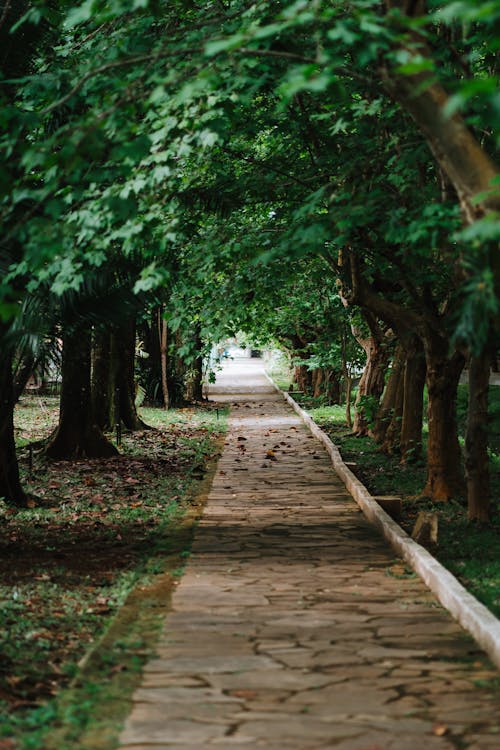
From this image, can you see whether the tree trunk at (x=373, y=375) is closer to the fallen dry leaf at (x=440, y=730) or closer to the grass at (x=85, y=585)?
the grass at (x=85, y=585)

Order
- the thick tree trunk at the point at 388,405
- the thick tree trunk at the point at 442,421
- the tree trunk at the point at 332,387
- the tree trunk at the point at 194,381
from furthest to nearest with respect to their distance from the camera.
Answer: the tree trunk at the point at 194,381 → the tree trunk at the point at 332,387 → the thick tree trunk at the point at 388,405 → the thick tree trunk at the point at 442,421

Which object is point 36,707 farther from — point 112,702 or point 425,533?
point 425,533

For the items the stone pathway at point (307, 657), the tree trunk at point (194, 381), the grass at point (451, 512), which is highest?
the tree trunk at point (194, 381)

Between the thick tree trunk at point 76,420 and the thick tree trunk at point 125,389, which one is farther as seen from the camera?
the thick tree trunk at point 125,389

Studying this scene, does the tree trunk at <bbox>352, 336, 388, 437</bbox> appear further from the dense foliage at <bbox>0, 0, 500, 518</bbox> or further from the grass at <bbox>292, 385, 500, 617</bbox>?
the dense foliage at <bbox>0, 0, 500, 518</bbox>

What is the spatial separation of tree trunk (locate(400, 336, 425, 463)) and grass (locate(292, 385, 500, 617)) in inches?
11.4

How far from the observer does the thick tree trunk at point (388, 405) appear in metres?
19.0

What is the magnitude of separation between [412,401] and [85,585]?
9434mm

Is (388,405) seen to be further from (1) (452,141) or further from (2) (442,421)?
(1) (452,141)

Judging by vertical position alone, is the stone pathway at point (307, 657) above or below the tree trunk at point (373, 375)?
below

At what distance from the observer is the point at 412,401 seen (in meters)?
16.4

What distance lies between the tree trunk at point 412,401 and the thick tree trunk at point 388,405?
7.77 feet

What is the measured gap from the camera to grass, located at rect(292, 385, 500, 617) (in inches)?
328

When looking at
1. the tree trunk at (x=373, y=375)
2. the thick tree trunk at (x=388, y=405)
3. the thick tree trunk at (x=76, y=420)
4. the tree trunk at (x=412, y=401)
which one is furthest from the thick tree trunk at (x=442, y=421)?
the tree trunk at (x=373, y=375)
